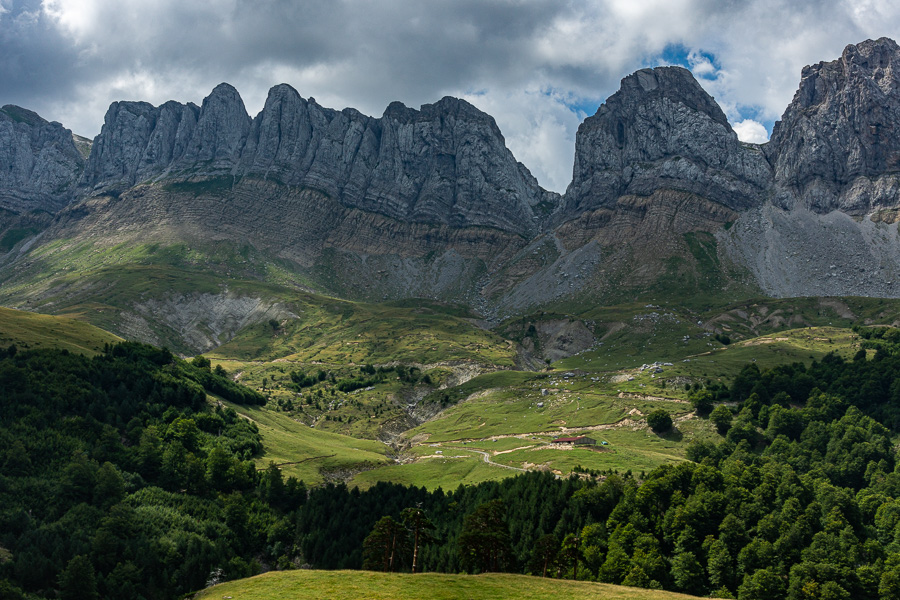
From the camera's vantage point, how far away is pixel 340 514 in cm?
10631

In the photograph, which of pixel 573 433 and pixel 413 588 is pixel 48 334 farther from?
pixel 573 433

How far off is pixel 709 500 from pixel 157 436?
95.6m

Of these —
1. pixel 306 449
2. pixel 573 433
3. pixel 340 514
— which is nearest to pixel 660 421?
pixel 573 433

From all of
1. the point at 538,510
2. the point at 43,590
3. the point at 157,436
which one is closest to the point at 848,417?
the point at 538,510

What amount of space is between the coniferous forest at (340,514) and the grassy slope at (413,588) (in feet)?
25.7

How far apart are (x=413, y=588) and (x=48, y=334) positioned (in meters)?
127

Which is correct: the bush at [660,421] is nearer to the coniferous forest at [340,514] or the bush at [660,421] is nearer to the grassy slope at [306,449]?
the coniferous forest at [340,514]

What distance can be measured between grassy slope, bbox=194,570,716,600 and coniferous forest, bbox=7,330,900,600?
309 inches

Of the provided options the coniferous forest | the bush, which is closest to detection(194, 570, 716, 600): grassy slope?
the coniferous forest

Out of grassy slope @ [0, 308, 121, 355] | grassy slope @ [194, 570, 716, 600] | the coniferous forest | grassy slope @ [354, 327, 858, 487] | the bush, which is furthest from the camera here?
the bush

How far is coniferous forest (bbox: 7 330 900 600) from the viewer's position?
254 feet

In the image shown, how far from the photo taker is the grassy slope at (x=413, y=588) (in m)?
56.9

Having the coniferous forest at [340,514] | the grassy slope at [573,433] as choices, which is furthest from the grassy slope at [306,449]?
the grassy slope at [573,433]

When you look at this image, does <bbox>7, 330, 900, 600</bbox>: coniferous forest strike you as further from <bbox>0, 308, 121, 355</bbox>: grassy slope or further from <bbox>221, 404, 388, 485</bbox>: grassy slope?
<bbox>0, 308, 121, 355</bbox>: grassy slope
